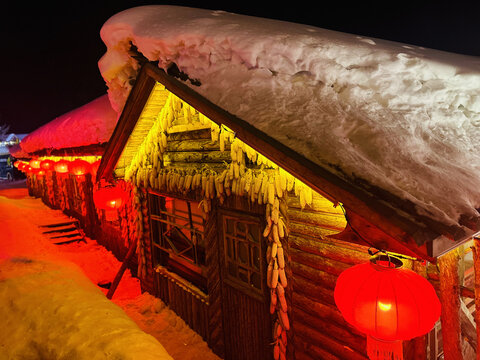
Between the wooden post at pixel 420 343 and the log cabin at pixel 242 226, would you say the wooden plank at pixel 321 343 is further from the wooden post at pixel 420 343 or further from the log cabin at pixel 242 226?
the wooden post at pixel 420 343

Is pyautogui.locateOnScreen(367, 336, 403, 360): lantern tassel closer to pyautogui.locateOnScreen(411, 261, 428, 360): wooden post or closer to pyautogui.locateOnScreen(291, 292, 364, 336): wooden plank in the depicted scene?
pyautogui.locateOnScreen(411, 261, 428, 360): wooden post

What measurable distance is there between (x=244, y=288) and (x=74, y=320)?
2680mm

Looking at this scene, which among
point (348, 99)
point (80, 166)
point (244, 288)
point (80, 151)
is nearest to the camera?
point (348, 99)

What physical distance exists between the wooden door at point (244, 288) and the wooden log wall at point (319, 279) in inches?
23.2

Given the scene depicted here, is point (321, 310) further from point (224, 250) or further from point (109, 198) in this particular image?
point (109, 198)

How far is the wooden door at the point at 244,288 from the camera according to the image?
4.95 meters

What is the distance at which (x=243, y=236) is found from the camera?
5355mm

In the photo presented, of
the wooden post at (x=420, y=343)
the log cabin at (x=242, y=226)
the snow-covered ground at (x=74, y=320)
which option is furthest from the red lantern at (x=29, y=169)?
the wooden post at (x=420, y=343)

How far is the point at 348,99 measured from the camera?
384 centimetres

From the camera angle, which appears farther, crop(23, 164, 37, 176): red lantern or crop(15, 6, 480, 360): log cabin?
crop(23, 164, 37, 176): red lantern

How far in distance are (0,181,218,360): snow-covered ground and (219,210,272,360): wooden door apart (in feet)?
3.75

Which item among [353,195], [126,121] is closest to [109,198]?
[126,121]

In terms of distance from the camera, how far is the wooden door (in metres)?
4.95

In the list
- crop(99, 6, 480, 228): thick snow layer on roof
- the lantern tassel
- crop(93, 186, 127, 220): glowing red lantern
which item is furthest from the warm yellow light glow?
crop(93, 186, 127, 220): glowing red lantern
